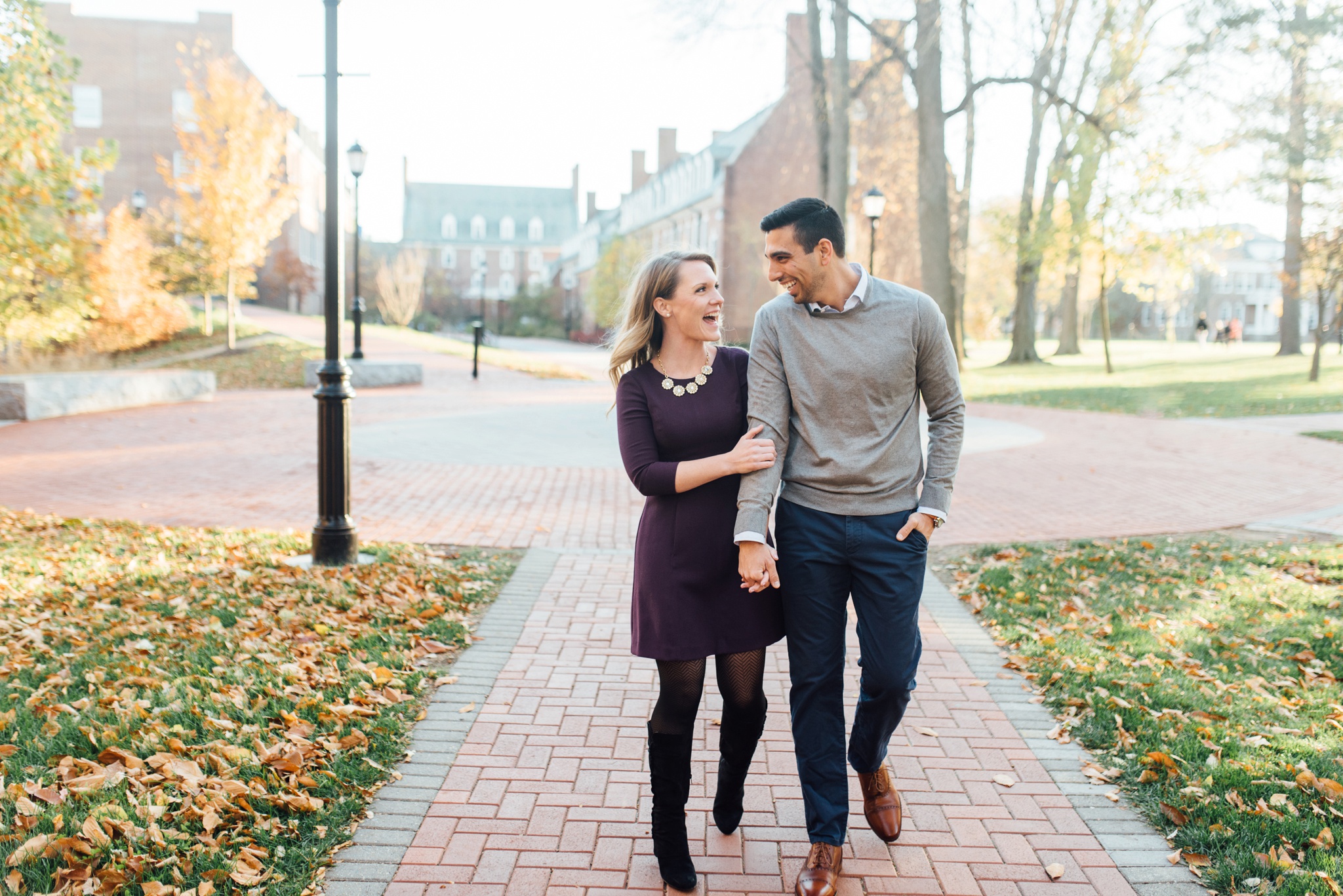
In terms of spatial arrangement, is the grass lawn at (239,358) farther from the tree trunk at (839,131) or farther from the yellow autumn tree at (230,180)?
the tree trunk at (839,131)

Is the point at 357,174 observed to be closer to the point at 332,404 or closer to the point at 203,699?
the point at 332,404

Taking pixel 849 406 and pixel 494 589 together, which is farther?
pixel 494 589

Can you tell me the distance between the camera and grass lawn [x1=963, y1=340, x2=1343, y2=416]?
19109 millimetres

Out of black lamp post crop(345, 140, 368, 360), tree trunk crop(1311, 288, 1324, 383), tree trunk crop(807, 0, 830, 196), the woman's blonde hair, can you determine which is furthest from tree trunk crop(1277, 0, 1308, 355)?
black lamp post crop(345, 140, 368, 360)

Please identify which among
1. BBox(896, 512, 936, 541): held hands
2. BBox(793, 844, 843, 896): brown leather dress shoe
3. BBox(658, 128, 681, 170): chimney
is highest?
BBox(658, 128, 681, 170): chimney

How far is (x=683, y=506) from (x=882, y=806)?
1212 mm

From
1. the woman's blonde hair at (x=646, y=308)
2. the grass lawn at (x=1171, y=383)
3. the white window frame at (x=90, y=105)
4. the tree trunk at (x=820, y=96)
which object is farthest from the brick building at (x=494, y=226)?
the woman's blonde hair at (x=646, y=308)

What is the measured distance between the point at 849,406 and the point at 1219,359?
3364cm

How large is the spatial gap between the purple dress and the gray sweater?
10cm

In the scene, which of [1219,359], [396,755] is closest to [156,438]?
[396,755]

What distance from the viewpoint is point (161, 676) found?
4.33 metres

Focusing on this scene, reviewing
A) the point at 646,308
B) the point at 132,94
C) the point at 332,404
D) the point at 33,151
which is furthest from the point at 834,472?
the point at 132,94

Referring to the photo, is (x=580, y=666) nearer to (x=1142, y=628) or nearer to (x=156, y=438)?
(x=1142, y=628)

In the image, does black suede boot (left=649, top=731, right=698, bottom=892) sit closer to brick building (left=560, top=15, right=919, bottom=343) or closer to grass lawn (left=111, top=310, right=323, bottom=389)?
grass lawn (left=111, top=310, right=323, bottom=389)
